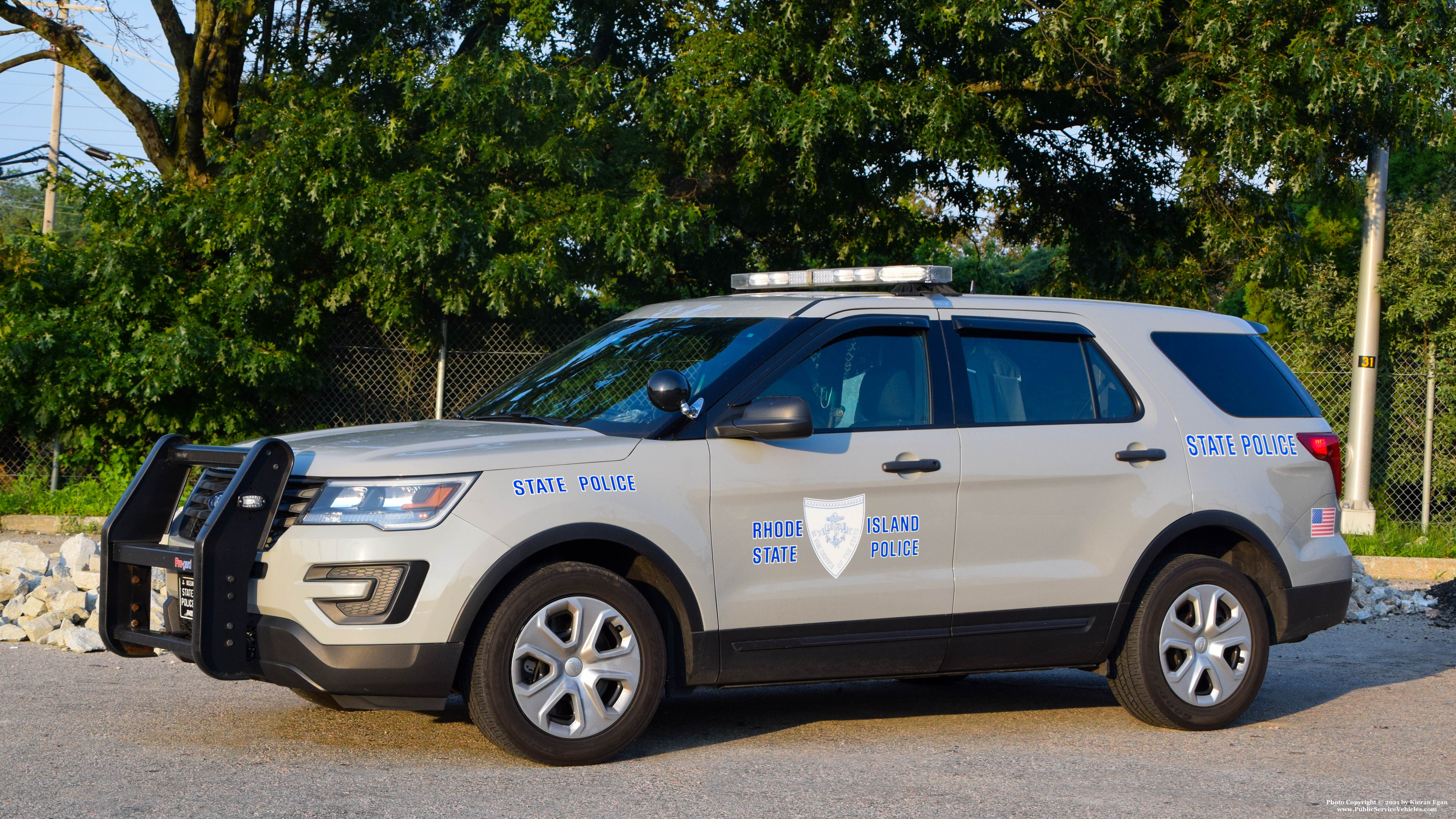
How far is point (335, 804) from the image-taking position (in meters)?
4.60

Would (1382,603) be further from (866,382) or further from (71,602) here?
(71,602)

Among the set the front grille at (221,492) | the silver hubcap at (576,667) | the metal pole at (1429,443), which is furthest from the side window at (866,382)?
the metal pole at (1429,443)

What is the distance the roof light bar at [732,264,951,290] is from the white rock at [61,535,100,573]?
522 cm

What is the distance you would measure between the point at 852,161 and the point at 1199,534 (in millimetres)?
8356

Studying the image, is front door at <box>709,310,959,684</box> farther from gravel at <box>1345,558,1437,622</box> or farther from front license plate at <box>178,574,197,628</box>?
gravel at <box>1345,558,1437,622</box>

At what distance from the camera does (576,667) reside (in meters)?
5.13

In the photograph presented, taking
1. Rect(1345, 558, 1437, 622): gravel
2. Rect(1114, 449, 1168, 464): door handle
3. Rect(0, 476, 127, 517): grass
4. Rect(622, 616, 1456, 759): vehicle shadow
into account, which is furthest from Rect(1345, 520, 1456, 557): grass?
Rect(0, 476, 127, 517): grass

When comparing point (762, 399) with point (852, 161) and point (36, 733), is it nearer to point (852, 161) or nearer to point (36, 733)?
point (36, 733)

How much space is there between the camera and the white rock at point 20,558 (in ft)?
29.8

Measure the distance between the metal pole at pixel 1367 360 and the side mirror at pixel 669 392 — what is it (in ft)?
35.4

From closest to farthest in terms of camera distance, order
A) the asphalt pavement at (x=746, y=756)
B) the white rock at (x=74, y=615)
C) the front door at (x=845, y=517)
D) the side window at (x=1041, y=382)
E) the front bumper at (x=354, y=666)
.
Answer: the asphalt pavement at (x=746, y=756) < the front bumper at (x=354, y=666) < the front door at (x=845, y=517) < the side window at (x=1041, y=382) < the white rock at (x=74, y=615)

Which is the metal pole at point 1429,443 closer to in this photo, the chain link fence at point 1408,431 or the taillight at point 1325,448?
the chain link fence at point 1408,431

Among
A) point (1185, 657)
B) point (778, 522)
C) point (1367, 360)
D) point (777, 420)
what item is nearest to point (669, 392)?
point (777, 420)

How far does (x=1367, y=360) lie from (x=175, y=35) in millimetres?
13388
